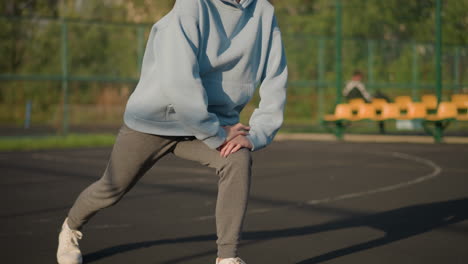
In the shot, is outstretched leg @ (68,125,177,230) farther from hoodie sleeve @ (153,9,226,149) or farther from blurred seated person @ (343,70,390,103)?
blurred seated person @ (343,70,390,103)

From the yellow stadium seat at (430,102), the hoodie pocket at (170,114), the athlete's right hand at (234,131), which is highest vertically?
the hoodie pocket at (170,114)

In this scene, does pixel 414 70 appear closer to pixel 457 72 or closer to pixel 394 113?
pixel 457 72

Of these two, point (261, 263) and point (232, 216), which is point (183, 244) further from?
point (232, 216)

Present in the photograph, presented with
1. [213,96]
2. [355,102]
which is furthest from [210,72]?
[355,102]

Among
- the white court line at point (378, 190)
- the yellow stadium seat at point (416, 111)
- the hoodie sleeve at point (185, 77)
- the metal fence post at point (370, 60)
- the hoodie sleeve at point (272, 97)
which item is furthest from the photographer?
the metal fence post at point (370, 60)

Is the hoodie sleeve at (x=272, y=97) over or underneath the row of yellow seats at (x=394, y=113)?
over

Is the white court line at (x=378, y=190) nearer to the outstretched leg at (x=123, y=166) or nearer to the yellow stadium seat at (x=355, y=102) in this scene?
the outstretched leg at (x=123, y=166)

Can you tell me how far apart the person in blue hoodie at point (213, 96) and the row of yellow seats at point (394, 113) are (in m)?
13.5

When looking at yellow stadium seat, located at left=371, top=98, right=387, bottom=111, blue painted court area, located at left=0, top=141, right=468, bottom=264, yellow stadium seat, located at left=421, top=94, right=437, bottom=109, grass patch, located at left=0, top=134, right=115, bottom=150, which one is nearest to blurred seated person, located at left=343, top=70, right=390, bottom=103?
yellow stadium seat, located at left=371, top=98, right=387, bottom=111

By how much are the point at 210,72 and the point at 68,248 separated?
1.47 m

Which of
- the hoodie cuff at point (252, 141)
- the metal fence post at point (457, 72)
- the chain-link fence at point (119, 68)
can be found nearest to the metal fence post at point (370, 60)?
the chain-link fence at point (119, 68)

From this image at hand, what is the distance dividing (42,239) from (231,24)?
2573 millimetres

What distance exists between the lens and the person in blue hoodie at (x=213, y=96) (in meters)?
3.71

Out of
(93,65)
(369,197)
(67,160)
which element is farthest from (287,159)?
(93,65)
